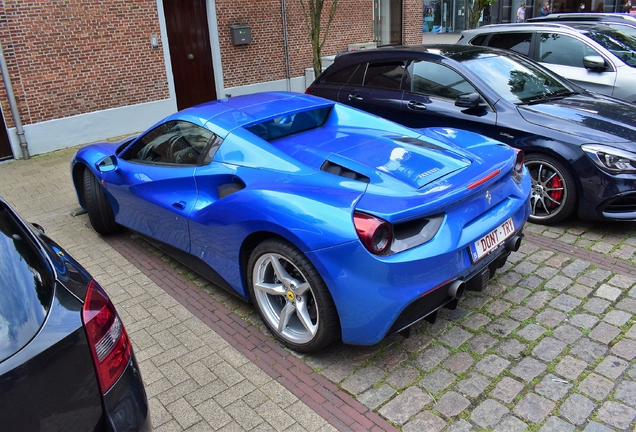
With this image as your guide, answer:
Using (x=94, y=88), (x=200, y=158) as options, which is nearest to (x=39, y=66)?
(x=94, y=88)

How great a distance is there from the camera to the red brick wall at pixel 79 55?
8844mm

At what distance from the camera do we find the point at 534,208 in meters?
5.41

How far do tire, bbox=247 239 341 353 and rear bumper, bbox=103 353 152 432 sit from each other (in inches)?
47.8

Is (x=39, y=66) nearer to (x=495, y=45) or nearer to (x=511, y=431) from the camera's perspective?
(x=495, y=45)

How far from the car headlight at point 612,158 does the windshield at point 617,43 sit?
3.93 m

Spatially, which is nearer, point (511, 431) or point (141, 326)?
point (511, 431)

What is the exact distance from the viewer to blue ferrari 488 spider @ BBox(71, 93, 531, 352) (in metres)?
2.99

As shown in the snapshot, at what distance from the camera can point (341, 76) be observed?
7.16 meters

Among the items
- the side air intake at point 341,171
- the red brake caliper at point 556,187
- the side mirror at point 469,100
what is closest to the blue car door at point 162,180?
the side air intake at point 341,171

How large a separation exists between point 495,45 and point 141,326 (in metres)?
7.18

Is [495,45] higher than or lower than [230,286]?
higher

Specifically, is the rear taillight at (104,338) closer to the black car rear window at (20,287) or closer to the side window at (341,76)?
the black car rear window at (20,287)

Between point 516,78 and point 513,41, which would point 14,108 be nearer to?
point 516,78

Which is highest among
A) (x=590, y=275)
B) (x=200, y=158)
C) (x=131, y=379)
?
(x=200, y=158)
